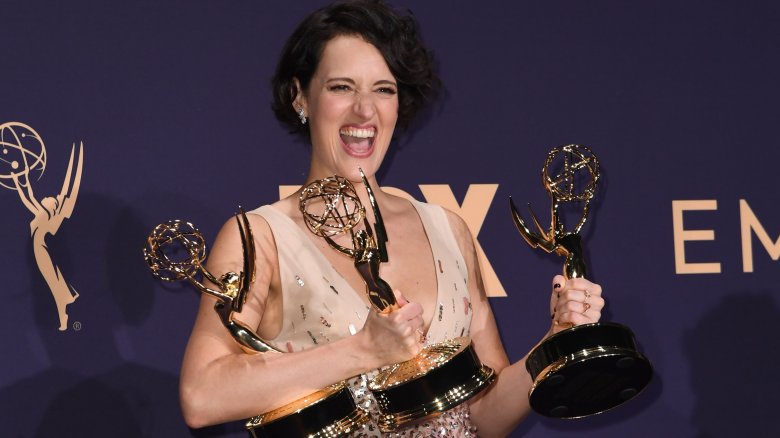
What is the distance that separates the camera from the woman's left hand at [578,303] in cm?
185

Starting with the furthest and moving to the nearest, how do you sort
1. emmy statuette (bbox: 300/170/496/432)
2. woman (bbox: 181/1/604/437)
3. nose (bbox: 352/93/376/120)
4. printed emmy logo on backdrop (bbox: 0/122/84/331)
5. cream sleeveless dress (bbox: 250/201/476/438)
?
printed emmy logo on backdrop (bbox: 0/122/84/331), nose (bbox: 352/93/376/120), cream sleeveless dress (bbox: 250/201/476/438), woman (bbox: 181/1/604/437), emmy statuette (bbox: 300/170/496/432)

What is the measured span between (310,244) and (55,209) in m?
0.56

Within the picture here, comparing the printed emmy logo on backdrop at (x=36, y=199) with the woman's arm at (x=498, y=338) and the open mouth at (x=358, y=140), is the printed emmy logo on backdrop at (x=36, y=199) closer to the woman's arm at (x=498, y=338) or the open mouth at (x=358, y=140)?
the open mouth at (x=358, y=140)

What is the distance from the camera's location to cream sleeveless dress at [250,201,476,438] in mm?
1971

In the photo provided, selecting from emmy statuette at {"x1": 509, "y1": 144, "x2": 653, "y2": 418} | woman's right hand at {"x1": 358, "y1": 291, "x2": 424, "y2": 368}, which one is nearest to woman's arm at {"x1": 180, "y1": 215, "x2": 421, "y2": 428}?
woman's right hand at {"x1": 358, "y1": 291, "x2": 424, "y2": 368}

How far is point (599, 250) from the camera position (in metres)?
2.51

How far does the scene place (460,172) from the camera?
2467mm

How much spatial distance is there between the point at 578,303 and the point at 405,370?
13.1 inches

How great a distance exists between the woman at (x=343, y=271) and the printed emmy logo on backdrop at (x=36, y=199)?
402 mm

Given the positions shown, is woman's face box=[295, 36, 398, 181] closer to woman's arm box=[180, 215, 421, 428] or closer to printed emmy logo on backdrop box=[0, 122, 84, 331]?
woman's arm box=[180, 215, 421, 428]

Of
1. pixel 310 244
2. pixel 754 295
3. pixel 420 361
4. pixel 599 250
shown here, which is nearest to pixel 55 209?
pixel 310 244

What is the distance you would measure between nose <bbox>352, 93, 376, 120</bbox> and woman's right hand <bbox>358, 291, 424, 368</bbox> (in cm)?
48

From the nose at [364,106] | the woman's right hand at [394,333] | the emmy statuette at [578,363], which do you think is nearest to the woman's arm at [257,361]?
the woman's right hand at [394,333]

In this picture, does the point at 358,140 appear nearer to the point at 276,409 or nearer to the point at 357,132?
the point at 357,132
